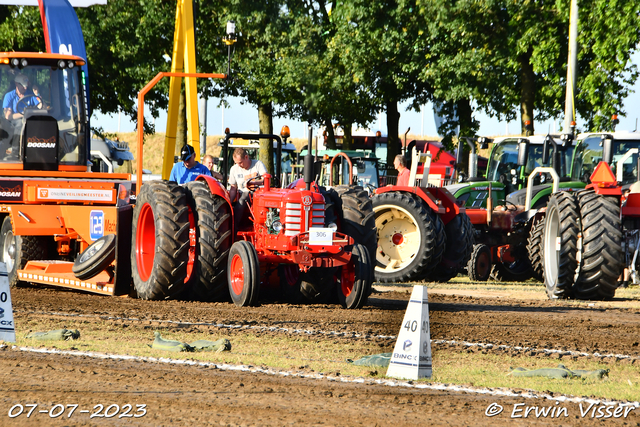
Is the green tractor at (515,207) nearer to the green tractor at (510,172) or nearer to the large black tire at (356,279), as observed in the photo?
the green tractor at (510,172)

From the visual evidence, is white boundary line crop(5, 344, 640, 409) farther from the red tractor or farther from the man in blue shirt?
the man in blue shirt

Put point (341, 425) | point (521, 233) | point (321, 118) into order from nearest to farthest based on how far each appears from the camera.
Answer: point (341, 425), point (521, 233), point (321, 118)

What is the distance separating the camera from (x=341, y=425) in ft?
13.8

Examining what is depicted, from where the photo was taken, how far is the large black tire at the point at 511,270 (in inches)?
587

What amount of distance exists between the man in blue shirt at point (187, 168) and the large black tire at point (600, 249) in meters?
4.54

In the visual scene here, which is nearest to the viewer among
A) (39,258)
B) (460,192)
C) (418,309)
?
(418,309)

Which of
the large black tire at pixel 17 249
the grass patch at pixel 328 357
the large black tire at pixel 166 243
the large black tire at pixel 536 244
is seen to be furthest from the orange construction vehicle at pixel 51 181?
the large black tire at pixel 536 244

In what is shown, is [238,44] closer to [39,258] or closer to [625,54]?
[625,54]

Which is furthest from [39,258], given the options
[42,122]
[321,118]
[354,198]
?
[321,118]

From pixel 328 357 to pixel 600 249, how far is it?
518 cm

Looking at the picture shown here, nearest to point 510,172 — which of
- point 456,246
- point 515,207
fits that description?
point 515,207

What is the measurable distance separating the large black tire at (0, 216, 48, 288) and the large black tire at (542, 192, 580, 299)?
6.37 meters

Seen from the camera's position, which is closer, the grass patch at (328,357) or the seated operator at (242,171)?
the grass patch at (328,357)

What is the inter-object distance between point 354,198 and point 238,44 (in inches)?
762
